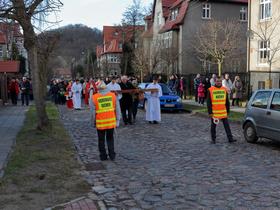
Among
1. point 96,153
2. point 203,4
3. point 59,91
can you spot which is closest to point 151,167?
point 96,153

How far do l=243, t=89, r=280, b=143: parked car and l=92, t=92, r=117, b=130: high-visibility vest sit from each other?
3.95 meters

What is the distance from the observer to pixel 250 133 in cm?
1218

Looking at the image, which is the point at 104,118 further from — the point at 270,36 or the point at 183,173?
the point at 270,36

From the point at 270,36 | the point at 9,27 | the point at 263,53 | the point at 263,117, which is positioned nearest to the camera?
the point at 263,117

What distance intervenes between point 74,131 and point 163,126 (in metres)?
3.30

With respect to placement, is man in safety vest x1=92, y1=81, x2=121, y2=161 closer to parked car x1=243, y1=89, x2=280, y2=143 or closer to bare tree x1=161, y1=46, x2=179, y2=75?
parked car x1=243, y1=89, x2=280, y2=143

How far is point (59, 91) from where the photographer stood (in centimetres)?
3234

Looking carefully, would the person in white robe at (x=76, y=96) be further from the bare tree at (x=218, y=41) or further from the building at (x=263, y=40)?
the bare tree at (x=218, y=41)

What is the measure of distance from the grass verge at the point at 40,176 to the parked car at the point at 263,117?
4717mm

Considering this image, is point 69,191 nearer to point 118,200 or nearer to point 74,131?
point 118,200

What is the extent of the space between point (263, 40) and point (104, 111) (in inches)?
870

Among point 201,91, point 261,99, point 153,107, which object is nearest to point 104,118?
point 261,99

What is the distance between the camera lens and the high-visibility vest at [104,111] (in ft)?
32.3

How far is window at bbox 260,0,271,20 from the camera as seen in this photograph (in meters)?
30.0
